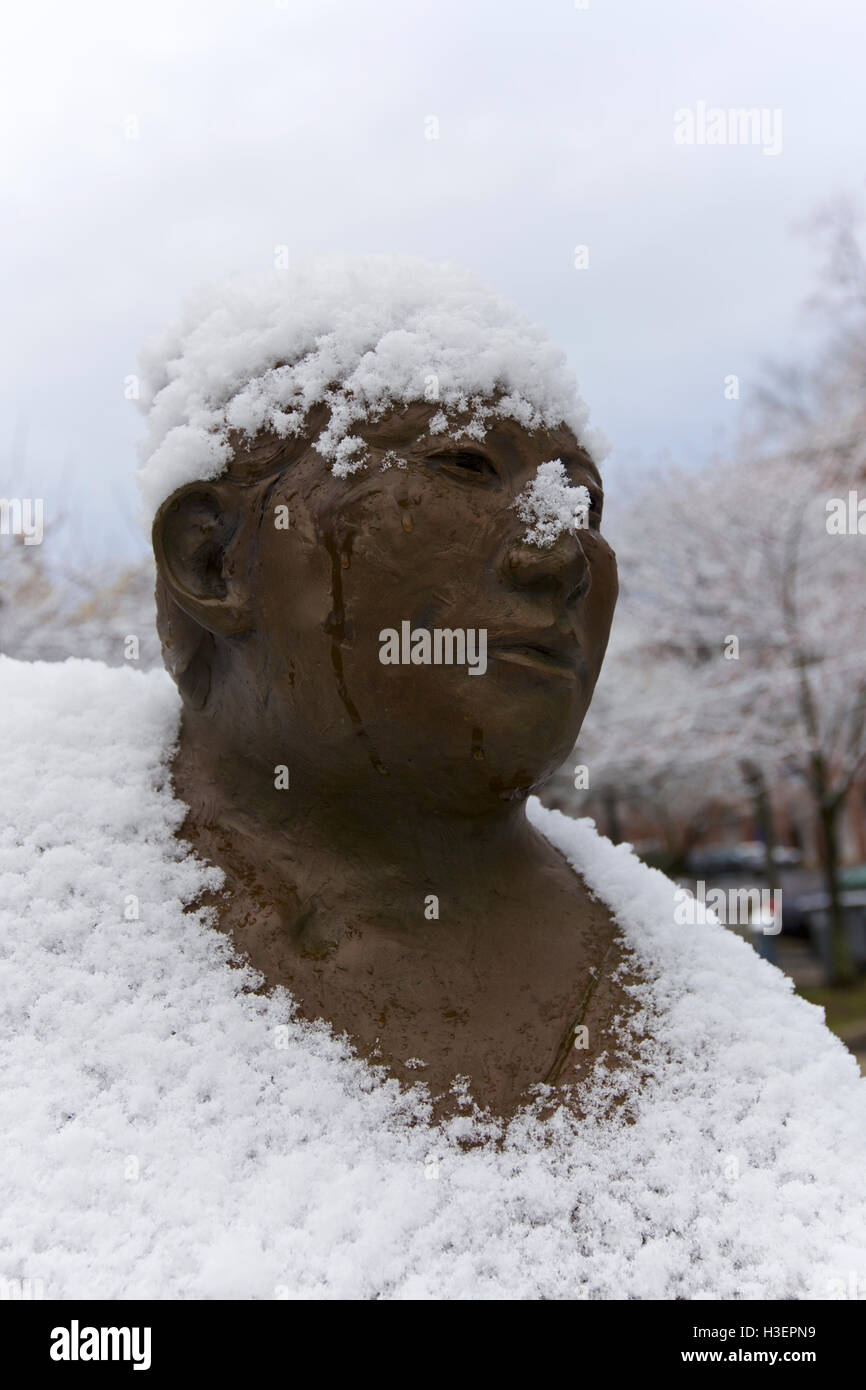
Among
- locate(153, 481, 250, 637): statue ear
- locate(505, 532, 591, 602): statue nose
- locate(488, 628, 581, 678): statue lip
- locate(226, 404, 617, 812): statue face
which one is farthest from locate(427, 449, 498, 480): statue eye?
locate(153, 481, 250, 637): statue ear

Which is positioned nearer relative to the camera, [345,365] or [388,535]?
[388,535]

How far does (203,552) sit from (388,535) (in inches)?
18.9

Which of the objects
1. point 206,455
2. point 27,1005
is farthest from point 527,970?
point 206,455

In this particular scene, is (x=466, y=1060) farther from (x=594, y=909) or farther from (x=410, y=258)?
(x=410, y=258)

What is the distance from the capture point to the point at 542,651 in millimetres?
2352

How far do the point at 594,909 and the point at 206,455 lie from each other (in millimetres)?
1407

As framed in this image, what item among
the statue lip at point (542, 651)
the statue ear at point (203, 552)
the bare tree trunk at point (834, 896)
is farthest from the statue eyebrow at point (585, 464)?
the bare tree trunk at point (834, 896)

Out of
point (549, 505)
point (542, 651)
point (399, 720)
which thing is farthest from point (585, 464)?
point (399, 720)

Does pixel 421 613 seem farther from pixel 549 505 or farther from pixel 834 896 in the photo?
pixel 834 896

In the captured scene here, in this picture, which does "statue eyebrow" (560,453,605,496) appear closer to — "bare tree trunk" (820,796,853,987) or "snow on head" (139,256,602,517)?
"snow on head" (139,256,602,517)

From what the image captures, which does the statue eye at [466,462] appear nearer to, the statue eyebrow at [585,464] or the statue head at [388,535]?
the statue head at [388,535]

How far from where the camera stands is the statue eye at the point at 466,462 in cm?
231

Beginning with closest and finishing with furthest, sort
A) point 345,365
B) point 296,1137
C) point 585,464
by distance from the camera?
point 296,1137
point 345,365
point 585,464

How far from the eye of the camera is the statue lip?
229cm
